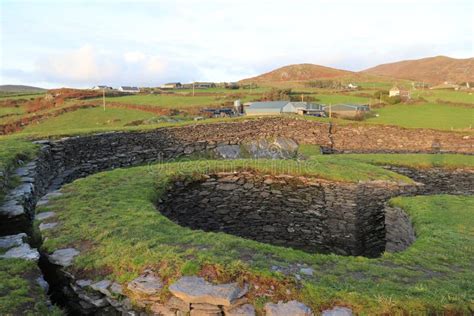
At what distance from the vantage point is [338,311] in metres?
4.24

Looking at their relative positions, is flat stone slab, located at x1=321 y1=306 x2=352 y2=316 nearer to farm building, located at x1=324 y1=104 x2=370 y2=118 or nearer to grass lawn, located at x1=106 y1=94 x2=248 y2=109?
farm building, located at x1=324 y1=104 x2=370 y2=118

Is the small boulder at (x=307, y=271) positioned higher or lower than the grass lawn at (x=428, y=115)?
lower

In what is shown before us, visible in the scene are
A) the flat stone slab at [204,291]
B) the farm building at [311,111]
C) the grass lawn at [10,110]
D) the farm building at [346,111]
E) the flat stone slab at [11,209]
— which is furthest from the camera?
the farm building at [311,111]

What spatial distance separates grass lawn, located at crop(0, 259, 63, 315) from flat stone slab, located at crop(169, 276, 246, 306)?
1756mm

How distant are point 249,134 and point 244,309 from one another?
19481 millimetres

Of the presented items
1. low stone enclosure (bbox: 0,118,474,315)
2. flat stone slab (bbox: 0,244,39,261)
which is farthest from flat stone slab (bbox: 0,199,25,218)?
flat stone slab (bbox: 0,244,39,261)

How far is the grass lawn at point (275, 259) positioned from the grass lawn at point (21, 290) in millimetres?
647

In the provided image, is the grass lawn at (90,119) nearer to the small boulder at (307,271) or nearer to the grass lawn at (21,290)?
the grass lawn at (21,290)

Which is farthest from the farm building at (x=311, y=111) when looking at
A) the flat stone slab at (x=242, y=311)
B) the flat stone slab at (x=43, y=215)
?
the flat stone slab at (x=242, y=311)

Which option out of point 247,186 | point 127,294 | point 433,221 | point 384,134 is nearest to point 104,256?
point 127,294

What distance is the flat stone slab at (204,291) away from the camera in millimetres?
4387

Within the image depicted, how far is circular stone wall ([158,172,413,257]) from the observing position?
32.4 ft

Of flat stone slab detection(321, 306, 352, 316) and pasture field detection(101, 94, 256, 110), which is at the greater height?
pasture field detection(101, 94, 256, 110)

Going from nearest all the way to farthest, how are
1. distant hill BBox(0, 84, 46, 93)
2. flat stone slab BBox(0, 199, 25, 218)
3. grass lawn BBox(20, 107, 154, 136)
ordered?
1. flat stone slab BBox(0, 199, 25, 218)
2. grass lawn BBox(20, 107, 154, 136)
3. distant hill BBox(0, 84, 46, 93)
